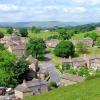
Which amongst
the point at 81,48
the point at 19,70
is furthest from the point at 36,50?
the point at 19,70

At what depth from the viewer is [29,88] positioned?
51688 mm

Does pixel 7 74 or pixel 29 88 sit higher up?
pixel 7 74

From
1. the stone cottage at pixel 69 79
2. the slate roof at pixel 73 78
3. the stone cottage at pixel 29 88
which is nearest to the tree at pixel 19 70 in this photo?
the stone cottage at pixel 29 88

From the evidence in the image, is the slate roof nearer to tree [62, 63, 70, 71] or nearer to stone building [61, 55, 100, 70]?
Answer: tree [62, 63, 70, 71]

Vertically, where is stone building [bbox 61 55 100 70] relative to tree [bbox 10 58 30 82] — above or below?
below

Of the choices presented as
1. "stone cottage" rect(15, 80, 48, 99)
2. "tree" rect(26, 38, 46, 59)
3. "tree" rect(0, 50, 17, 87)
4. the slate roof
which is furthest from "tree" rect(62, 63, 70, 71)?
"stone cottage" rect(15, 80, 48, 99)

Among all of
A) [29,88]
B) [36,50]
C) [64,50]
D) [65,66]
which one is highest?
[36,50]

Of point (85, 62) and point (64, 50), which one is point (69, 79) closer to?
point (85, 62)

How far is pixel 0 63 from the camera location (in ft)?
199

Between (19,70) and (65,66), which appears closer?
(19,70)

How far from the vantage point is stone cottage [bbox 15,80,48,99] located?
4975 centimetres

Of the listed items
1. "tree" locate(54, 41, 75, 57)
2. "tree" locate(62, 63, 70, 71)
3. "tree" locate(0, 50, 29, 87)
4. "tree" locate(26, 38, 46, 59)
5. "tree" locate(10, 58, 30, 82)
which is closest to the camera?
"tree" locate(0, 50, 29, 87)

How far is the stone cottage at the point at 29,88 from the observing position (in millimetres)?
49747

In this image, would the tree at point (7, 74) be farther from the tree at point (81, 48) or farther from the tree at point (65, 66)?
the tree at point (81, 48)
